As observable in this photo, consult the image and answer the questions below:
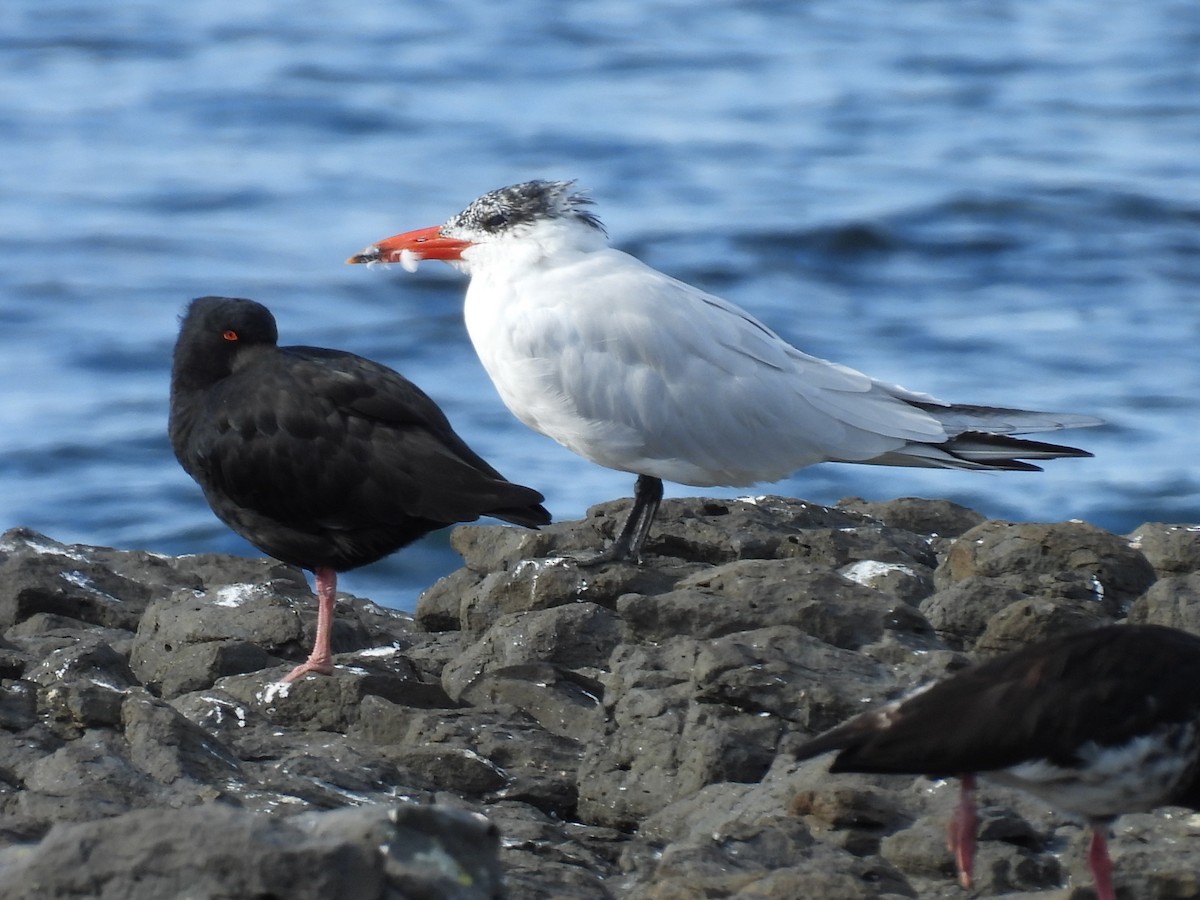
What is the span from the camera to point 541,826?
5.09m

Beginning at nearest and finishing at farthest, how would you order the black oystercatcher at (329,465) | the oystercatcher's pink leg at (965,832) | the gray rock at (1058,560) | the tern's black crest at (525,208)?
the oystercatcher's pink leg at (965,832) < the black oystercatcher at (329,465) < the gray rock at (1058,560) < the tern's black crest at (525,208)

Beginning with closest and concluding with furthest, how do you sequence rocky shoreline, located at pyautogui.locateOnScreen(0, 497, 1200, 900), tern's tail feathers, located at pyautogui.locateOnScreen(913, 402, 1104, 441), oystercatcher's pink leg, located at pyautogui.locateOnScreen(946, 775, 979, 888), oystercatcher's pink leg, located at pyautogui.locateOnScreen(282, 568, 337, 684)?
rocky shoreline, located at pyautogui.locateOnScreen(0, 497, 1200, 900)
oystercatcher's pink leg, located at pyautogui.locateOnScreen(946, 775, 979, 888)
oystercatcher's pink leg, located at pyautogui.locateOnScreen(282, 568, 337, 684)
tern's tail feathers, located at pyautogui.locateOnScreen(913, 402, 1104, 441)

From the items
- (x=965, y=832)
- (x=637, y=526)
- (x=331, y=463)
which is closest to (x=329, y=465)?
(x=331, y=463)

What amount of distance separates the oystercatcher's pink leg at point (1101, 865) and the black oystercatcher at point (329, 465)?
2.61 metres

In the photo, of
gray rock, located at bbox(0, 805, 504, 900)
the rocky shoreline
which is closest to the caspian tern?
the rocky shoreline

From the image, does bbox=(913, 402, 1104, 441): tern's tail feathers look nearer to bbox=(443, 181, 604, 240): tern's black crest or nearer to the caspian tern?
the caspian tern

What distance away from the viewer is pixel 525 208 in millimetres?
8117

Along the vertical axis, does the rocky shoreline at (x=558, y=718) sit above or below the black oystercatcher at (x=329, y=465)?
below

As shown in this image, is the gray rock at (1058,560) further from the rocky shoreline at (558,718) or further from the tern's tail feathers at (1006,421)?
the tern's tail feathers at (1006,421)

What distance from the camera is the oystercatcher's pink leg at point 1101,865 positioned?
4254 millimetres

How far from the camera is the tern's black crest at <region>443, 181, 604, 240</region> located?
8117mm

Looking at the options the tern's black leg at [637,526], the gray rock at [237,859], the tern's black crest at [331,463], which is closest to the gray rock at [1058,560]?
the tern's black leg at [637,526]

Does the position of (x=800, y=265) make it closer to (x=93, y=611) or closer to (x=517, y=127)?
(x=517, y=127)

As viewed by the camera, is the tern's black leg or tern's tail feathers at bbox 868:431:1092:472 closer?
the tern's black leg
